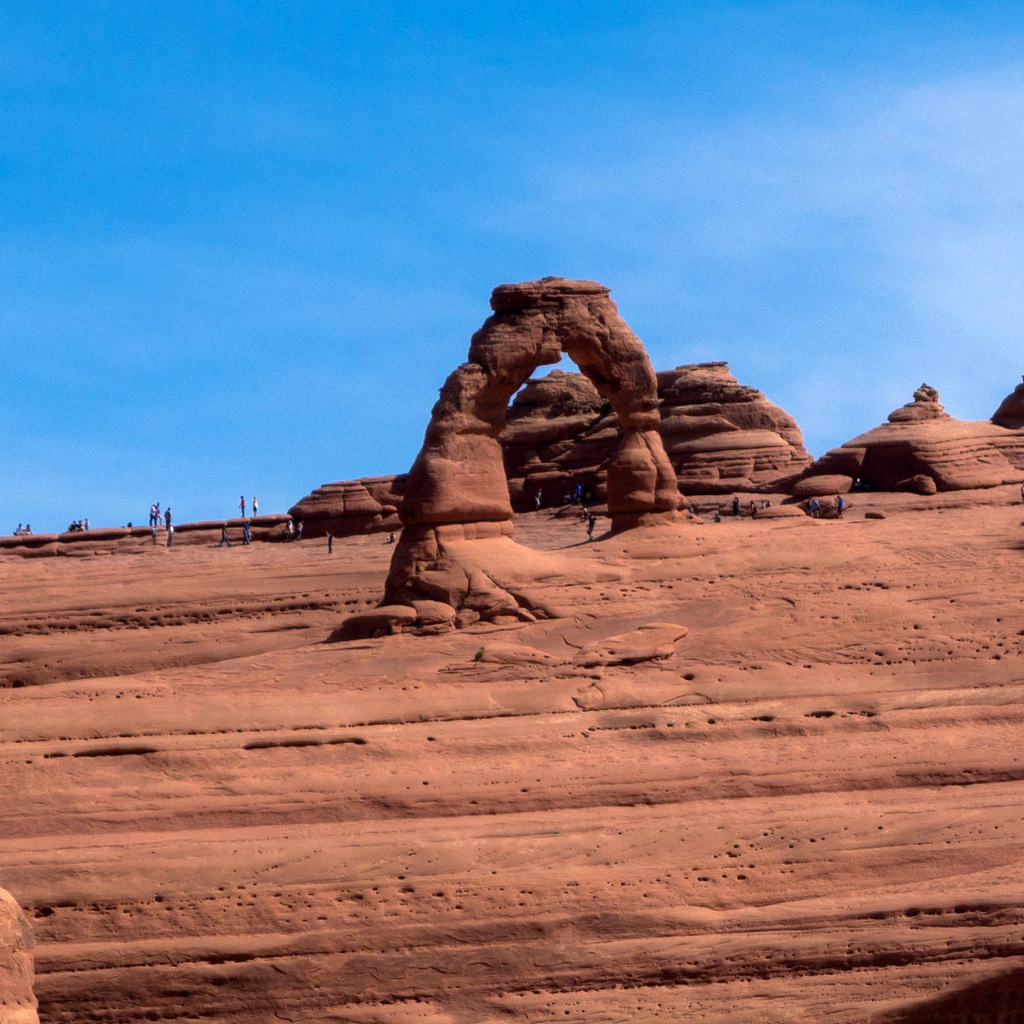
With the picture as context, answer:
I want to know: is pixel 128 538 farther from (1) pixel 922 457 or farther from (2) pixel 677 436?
(1) pixel 922 457

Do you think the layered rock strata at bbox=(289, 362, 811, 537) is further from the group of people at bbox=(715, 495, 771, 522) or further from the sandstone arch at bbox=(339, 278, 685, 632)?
the sandstone arch at bbox=(339, 278, 685, 632)

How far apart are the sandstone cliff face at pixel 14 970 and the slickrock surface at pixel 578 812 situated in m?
6.26

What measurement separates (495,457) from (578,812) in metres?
6.63

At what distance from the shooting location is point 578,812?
1777 cm

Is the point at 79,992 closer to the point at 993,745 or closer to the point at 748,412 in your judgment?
the point at 993,745

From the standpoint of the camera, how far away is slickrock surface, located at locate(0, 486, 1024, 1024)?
16.5m

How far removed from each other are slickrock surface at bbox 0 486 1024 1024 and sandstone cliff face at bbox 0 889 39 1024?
626 cm

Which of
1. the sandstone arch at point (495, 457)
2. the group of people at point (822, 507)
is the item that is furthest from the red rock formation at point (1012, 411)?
the sandstone arch at point (495, 457)

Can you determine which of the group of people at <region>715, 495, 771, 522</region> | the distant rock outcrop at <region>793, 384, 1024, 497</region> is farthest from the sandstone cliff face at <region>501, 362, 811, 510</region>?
the distant rock outcrop at <region>793, 384, 1024, 497</region>

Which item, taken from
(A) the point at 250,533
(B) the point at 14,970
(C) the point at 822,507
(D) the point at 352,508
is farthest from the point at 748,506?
(B) the point at 14,970

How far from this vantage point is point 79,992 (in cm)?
1669

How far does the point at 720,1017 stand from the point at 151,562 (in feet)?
82.1

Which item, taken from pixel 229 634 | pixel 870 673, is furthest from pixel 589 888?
pixel 229 634

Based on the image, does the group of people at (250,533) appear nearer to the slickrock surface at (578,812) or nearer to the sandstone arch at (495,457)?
the sandstone arch at (495,457)
